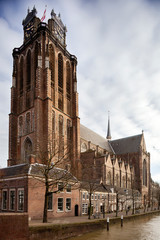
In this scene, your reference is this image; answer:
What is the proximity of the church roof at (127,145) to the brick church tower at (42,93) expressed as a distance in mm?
29057

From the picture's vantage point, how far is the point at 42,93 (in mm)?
48438

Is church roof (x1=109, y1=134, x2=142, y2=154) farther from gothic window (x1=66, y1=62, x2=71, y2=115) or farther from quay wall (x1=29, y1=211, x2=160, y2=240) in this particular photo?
quay wall (x1=29, y1=211, x2=160, y2=240)

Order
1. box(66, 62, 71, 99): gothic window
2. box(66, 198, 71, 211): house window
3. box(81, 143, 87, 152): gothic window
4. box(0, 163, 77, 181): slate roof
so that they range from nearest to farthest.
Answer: box(0, 163, 77, 181): slate roof
box(66, 198, 71, 211): house window
box(66, 62, 71, 99): gothic window
box(81, 143, 87, 152): gothic window

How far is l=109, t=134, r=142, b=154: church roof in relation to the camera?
77375mm

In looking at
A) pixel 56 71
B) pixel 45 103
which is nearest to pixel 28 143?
pixel 45 103

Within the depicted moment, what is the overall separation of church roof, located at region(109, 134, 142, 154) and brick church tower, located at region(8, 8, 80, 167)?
2906 centimetres

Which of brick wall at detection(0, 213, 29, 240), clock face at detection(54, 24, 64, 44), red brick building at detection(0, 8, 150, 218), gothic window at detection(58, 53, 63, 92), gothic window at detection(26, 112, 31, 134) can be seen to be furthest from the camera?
clock face at detection(54, 24, 64, 44)

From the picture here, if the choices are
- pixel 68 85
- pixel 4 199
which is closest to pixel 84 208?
pixel 4 199

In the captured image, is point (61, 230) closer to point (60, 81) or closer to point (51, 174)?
point (51, 174)

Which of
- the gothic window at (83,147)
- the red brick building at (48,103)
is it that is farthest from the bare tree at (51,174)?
the gothic window at (83,147)

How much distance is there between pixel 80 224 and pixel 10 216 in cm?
787

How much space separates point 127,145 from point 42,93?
42.9 meters

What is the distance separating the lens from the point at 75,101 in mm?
57500

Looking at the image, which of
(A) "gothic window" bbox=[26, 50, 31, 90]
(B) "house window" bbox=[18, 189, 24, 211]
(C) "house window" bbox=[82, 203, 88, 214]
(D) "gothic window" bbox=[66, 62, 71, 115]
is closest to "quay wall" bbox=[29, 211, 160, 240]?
(B) "house window" bbox=[18, 189, 24, 211]
